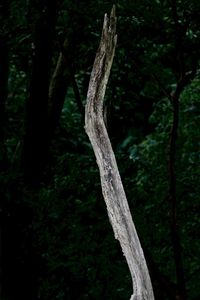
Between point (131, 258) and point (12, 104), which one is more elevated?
point (12, 104)

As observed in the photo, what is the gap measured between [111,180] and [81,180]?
8.54ft

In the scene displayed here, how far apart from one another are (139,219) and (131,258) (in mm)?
2519

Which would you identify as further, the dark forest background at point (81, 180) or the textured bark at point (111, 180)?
the dark forest background at point (81, 180)

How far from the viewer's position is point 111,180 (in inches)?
116

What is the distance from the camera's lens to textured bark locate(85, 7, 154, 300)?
9.41 feet

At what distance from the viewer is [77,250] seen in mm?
5324

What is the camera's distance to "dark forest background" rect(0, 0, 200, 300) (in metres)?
5.03

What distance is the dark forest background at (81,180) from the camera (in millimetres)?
5027

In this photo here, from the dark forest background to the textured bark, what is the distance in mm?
1793

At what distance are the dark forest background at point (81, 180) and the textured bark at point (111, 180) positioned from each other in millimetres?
1793

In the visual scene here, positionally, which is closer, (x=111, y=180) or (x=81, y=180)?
(x=111, y=180)

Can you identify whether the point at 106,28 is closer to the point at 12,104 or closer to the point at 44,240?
the point at 44,240

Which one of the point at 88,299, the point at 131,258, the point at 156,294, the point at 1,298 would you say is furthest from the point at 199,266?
the point at 131,258

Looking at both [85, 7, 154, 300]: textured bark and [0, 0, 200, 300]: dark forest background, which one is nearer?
[85, 7, 154, 300]: textured bark
